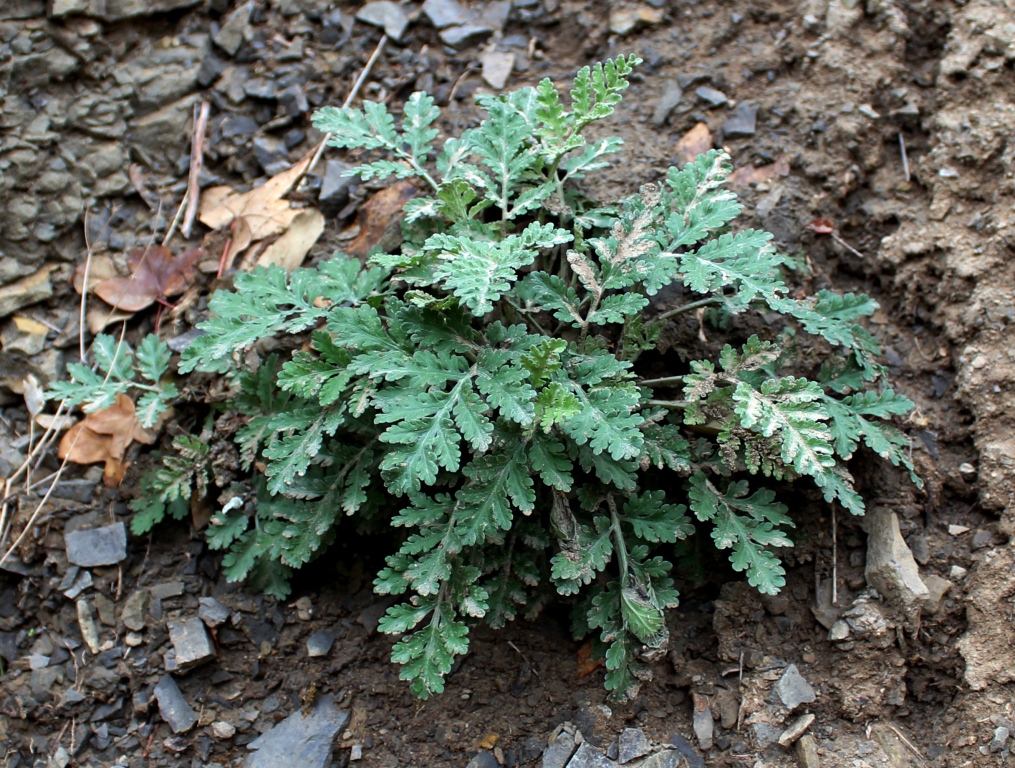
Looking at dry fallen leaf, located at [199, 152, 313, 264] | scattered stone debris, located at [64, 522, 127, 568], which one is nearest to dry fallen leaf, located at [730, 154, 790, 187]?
dry fallen leaf, located at [199, 152, 313, 264]

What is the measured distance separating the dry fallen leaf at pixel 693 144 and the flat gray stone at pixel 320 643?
7.49 ft

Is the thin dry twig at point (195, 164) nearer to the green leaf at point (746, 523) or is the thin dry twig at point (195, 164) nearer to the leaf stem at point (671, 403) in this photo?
the leaf stem at point (671, 403)

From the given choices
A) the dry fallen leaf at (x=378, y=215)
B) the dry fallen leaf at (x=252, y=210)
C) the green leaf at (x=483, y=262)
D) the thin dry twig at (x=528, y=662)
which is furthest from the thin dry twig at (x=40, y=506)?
the thin dry twig at (x=528, y=662)

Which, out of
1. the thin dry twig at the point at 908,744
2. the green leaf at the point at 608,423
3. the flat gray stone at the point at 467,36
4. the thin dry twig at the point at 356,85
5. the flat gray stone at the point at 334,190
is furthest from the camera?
the flat gray stone at the point at 467,36

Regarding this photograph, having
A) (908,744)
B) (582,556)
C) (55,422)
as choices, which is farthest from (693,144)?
(55,422)

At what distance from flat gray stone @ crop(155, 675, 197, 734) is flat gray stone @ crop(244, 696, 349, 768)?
0.24 m

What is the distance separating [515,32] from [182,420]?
2301mm

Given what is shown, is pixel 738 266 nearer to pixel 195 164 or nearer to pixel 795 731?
pixel 795 731

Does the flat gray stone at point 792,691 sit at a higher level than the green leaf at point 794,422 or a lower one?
lower

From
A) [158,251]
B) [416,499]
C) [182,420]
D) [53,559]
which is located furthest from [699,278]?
[53,559]

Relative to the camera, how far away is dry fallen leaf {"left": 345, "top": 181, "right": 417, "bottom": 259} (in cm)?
336

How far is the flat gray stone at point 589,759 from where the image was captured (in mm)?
2584

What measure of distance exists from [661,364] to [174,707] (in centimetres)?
209

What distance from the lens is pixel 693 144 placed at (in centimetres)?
350
